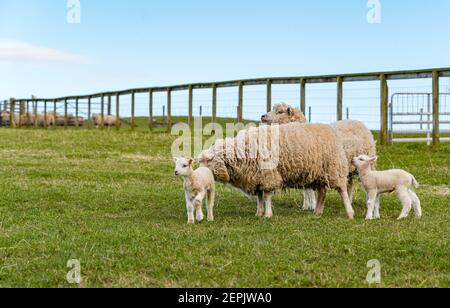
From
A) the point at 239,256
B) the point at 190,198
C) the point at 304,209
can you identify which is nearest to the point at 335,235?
the point at 239,256

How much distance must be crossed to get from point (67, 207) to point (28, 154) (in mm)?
9492

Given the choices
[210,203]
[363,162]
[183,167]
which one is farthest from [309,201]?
[183,167]

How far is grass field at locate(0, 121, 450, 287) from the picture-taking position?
5520 mm

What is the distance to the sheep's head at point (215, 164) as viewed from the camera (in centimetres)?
879

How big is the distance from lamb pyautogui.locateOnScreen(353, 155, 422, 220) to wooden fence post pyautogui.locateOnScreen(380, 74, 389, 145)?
9565 mm

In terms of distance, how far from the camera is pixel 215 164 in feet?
28.9

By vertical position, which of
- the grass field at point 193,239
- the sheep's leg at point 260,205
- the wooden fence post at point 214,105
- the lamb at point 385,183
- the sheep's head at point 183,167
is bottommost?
the grass field at point 193,239

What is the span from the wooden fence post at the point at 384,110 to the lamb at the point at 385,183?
9.57 meters

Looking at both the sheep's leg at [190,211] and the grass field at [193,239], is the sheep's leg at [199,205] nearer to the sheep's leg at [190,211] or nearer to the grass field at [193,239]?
the sheep's leg at [190,211]

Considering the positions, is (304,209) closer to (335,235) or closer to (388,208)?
(388,208)

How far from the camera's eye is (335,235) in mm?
7125

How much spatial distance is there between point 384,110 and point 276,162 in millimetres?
9992

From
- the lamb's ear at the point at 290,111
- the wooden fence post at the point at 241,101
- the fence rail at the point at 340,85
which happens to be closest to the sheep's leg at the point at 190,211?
the lamb's ear at the point at 290,111
